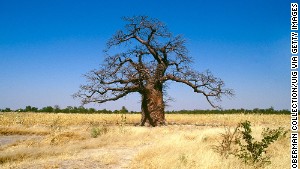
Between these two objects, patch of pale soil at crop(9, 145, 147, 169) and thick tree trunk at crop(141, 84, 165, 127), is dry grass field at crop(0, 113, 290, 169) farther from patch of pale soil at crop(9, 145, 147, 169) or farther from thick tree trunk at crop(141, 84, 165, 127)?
thick tree trunk at crop(141, 84, 165, 127)

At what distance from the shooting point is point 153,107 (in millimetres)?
24297

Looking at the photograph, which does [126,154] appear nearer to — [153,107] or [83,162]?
[83,162]

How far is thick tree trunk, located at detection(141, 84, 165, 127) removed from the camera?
79.4ft

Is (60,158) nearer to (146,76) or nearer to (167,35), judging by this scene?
(146,76)

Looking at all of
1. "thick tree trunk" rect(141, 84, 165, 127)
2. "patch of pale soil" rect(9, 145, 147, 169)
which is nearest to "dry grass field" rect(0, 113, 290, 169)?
"patch of pale soil" rect(9, 145, 147, 169)

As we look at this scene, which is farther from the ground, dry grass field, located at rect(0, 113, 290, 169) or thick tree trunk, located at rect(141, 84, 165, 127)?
thick tree trunk, located at rect(141, 84, 165, 127)

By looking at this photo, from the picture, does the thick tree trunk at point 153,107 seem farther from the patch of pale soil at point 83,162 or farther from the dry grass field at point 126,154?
the patch of pale soil at point 83,162

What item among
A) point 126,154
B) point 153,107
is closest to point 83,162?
point 126,154

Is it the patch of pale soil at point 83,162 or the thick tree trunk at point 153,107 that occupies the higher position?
the thick tree trunk at point 153,107

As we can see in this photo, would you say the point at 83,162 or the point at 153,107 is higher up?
the point at 153,107

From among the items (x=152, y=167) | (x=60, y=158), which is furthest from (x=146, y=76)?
(x=152, y=167)

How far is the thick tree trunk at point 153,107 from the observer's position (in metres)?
24.2

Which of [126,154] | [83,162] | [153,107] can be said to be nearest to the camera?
[83,162]

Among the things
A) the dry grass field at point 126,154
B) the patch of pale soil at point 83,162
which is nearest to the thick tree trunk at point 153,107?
the dry grass field at point 126,154
